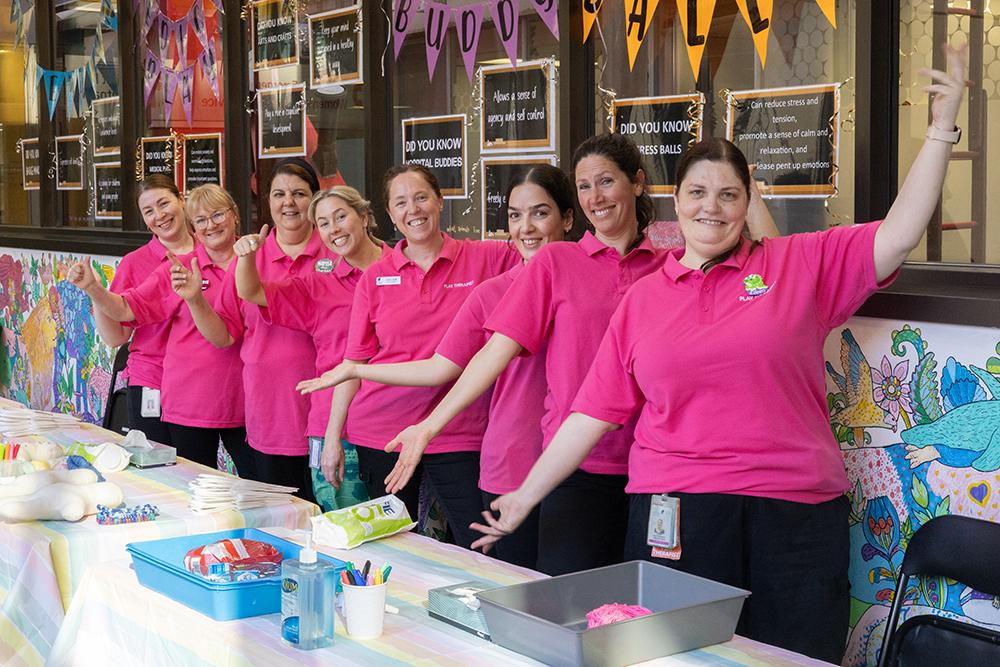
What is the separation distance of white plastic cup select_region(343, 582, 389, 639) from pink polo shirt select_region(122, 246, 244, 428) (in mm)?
2600

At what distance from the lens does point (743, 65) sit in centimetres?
375

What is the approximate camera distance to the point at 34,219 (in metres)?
8.38

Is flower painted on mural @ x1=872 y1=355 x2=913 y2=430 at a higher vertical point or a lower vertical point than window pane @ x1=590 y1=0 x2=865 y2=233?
lower

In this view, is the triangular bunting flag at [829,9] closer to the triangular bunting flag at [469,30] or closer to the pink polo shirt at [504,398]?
the pink polo shirt at [504,398]

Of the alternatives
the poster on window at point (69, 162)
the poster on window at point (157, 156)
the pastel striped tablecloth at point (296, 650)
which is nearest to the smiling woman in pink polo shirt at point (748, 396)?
the pastel striped tablecloth at point (296, 650)

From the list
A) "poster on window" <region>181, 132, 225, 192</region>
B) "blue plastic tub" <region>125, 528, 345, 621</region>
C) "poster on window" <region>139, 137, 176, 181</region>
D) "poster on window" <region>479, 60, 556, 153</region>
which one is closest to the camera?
"blue plastic tub" <region>125, 528, 345, 621</region>

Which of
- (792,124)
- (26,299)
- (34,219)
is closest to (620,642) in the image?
(792,124)

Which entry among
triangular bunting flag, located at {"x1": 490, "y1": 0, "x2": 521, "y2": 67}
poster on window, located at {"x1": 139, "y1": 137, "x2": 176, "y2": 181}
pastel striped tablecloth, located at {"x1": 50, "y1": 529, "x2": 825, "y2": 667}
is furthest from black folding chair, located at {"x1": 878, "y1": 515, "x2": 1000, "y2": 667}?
poster on window, located at {"x1": 139, "y1": 137, "x2": 176, "y2": 181}

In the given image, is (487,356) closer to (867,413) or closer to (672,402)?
(672,402)

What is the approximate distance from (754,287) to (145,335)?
308 centimetres

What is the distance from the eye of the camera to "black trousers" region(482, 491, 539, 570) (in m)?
3.45

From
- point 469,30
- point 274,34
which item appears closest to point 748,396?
point 469,30

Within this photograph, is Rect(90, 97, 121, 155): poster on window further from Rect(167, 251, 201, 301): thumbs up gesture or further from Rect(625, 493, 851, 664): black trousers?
Rect(625, 493, 851, 664): black trousers

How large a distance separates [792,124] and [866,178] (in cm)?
34
